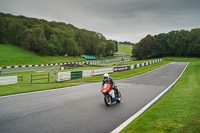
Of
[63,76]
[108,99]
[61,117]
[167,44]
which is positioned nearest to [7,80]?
[63,76]

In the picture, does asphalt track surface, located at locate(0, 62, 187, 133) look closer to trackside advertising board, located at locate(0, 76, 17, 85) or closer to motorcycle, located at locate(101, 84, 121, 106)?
motorcycle, located at locate(101, 84, 121, 106)

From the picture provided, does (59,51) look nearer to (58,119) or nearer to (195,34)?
(195,34)

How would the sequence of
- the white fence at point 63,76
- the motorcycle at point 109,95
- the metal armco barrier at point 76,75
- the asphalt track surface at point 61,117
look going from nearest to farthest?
the asphalt track surface at point 61,117, the motorcycle at point 109,95, the white fence at point 63,76, the metal armco barrier at point 76,75

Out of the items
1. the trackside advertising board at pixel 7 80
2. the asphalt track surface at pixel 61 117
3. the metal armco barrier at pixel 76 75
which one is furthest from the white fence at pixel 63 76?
the asphalt track surface at pixel 61 117

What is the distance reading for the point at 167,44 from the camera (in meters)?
98.3

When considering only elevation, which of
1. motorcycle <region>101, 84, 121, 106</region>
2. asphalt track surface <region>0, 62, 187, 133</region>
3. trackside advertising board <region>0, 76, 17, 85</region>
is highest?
motorcycle <region>101, 84, 121, 106</region>

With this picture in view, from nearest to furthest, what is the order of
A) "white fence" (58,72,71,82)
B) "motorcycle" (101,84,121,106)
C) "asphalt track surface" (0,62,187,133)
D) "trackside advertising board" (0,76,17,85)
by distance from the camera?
1. "asphalt track surface" (0,62,187,133)
2. "motorcycle" (101,84,121,106)
3. "trackside advertising board" (0,76,17,85)
4. "white fence" (58,72,71,82)

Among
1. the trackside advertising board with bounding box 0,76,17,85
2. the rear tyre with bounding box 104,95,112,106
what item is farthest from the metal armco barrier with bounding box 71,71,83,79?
the rear tyre with bounding box 104,95,112,106

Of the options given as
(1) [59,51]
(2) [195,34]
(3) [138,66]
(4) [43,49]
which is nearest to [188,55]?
(2) [195,34]

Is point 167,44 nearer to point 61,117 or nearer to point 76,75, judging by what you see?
point 76,75

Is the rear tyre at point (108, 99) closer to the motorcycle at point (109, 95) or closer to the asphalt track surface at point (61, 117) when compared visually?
the motorcycle at point (109, 95)

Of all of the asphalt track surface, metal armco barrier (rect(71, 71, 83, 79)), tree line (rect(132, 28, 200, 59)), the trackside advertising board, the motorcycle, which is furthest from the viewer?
tree line (rect(132, 28, 200, 59))

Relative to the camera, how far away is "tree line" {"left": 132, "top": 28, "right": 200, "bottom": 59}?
9288 cm

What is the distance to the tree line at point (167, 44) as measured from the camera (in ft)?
305
